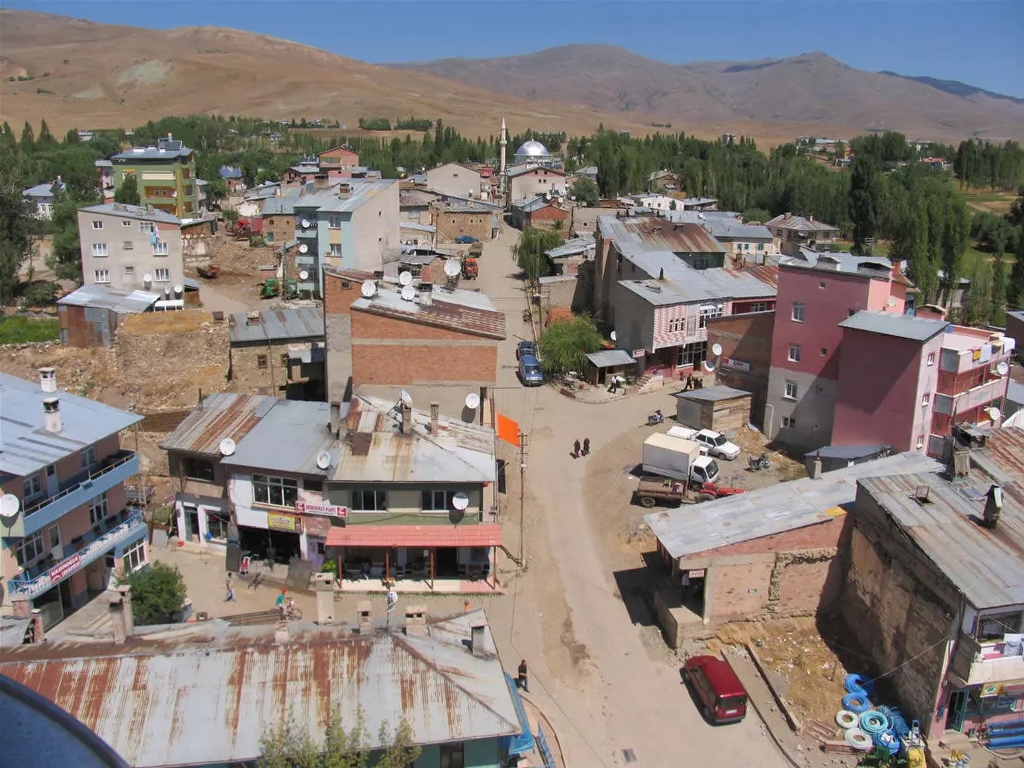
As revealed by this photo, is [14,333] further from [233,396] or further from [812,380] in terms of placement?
[812,380]

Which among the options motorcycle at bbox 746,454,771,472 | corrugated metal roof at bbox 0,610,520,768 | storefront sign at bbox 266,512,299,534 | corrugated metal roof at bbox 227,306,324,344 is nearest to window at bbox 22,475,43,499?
storefront sign at bbox 266,512,299,534

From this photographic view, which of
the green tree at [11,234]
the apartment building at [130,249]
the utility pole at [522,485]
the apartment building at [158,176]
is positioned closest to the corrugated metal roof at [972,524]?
the utility pole at [522,485]

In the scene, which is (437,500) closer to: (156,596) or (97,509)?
(156,596)

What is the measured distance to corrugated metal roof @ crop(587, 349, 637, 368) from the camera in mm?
35750

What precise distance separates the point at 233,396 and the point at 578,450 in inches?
445

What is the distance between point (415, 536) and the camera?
821 inches

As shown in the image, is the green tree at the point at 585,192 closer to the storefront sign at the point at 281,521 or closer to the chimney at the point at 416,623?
the storefront sign at the point at 281,521

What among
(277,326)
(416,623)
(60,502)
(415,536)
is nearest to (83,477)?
(60,502)

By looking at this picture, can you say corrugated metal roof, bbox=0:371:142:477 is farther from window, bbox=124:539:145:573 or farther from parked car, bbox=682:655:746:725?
parked car, bbox=682:655:746:725

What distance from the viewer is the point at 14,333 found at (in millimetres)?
37469

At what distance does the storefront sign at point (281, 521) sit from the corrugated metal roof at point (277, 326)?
406 inches

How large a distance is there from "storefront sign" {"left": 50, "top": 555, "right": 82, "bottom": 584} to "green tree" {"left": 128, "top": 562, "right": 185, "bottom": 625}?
6.03 ft

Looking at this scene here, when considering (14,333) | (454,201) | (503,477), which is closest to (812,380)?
(503,477)

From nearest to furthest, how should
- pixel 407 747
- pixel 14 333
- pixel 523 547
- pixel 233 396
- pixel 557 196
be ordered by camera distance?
pixel 407 747, pixel 523 547, pixel 233 396, pixel 14 333, pixel 557 196
